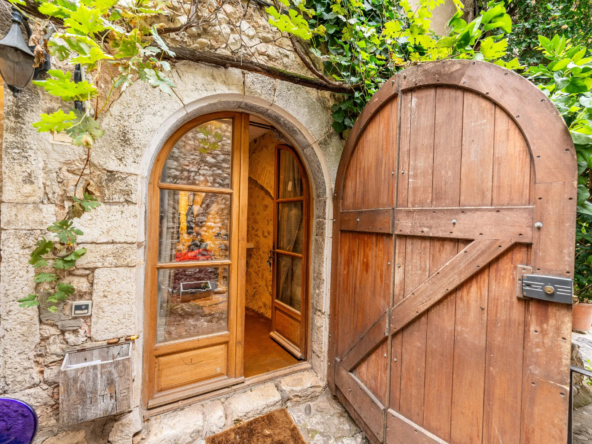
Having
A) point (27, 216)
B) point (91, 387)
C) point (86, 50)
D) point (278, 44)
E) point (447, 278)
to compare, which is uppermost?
point (278, 44)

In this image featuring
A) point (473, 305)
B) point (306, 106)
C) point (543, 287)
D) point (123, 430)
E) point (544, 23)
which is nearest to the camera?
point (543, 287)

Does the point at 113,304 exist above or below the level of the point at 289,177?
below

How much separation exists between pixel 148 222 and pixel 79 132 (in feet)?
2.13

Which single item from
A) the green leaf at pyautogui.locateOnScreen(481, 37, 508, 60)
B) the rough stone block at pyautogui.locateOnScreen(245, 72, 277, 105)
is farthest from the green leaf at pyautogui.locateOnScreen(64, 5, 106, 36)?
the green leaf at pyautogui.locateOnScreen(481, 37, 508, 60)

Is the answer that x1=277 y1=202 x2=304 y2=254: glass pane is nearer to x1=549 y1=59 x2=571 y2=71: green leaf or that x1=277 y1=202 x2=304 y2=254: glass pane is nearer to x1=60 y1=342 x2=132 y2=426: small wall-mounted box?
x1=60 y1=342 x2=132 y2=426: small wall-mounted box

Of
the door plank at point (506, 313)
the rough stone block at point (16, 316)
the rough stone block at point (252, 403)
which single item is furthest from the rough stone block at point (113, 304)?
the door plank at point (506, 313)

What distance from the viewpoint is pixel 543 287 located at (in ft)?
3.26

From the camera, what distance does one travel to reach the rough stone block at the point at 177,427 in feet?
4.95

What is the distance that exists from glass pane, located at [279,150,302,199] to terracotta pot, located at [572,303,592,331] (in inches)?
84.9

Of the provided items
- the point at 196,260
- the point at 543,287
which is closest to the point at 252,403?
the point at 196,260

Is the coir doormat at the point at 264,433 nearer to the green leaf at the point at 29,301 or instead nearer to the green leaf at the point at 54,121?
the green leaf at the point at 29,301

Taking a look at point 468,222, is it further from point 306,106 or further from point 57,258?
point 57,258

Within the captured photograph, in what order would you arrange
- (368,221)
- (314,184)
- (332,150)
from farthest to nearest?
1. (314,184)
2. (332,150)
3. (368,221)

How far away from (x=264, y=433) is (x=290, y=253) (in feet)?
4.74
